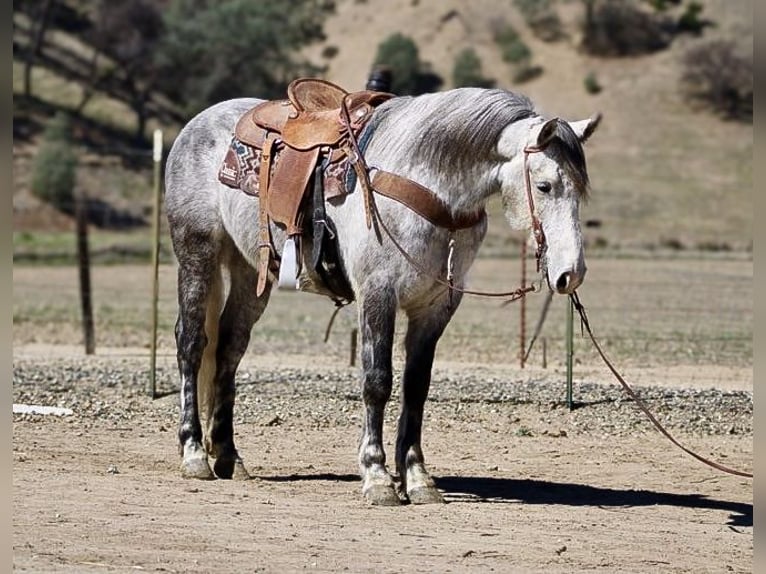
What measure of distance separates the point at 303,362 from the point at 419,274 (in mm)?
7254

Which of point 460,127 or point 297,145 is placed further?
point 297,145

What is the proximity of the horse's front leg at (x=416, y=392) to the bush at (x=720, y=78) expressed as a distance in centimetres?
4703

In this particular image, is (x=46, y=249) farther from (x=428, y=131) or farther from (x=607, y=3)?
(x=607, y=3)

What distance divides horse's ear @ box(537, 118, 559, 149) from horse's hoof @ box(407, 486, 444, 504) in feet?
6.79

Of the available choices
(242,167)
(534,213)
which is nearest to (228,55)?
(242,167)

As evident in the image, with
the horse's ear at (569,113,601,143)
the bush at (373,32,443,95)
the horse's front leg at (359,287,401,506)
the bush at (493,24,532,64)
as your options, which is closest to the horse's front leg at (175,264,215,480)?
the horse's front leg at (359,287,401,506)

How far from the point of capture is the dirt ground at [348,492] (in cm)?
611

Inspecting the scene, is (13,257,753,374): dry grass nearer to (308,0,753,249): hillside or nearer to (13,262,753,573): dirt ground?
(13,262,753,573): dirt ground

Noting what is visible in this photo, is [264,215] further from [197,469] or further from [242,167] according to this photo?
[197,469]

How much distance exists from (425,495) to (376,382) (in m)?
0.73

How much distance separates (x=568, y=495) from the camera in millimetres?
8047

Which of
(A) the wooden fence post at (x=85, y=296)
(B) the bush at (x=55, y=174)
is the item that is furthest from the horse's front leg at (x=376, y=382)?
(B) the bush at (x=55, y=174)

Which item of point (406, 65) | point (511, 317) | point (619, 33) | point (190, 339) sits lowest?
point (511, 317)

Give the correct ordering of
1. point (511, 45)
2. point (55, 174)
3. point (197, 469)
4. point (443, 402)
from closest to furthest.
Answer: point (197, 469)
point (443, 402)
point (55, 174)
point (511, 45)
